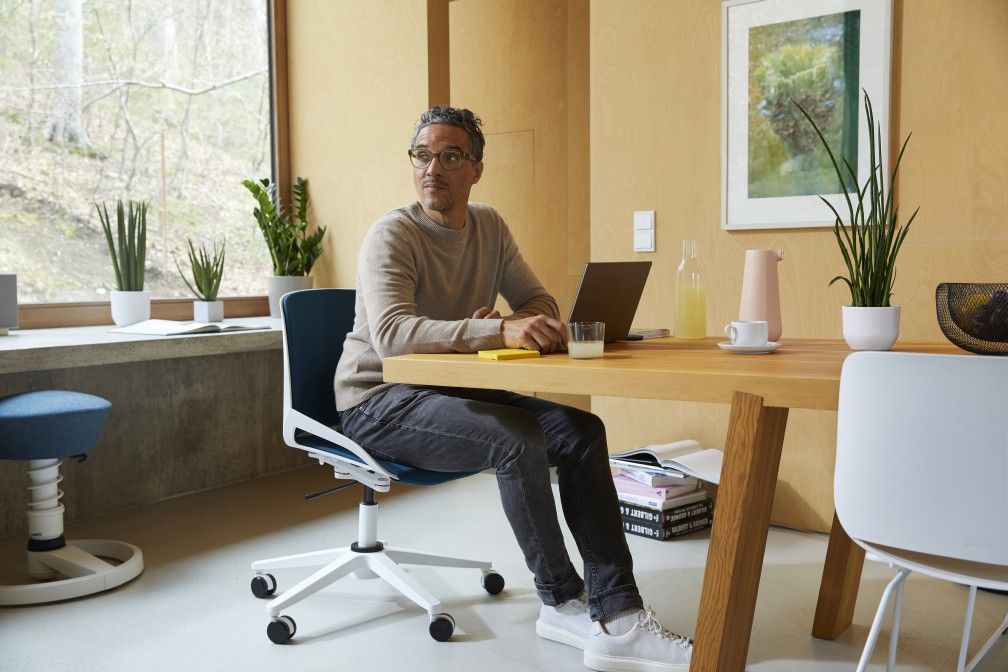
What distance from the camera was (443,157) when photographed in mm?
2504

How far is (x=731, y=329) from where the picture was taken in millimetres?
2023

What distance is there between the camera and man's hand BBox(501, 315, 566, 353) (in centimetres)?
205

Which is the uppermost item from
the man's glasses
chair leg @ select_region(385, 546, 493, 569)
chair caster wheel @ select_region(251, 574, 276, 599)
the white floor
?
the man's glasses

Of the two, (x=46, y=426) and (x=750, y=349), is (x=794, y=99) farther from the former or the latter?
(x=46, y=426)

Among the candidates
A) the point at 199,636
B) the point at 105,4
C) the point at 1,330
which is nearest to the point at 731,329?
the point at 199,636

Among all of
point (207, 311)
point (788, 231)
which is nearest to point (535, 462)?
point (788, 231)

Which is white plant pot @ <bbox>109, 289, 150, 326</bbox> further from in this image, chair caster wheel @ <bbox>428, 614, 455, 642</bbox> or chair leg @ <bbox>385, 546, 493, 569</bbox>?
chair caster wheel @ <bbox>428, 614, 455, 642</bbox>

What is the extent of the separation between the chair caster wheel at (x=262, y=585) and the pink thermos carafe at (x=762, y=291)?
1.49m

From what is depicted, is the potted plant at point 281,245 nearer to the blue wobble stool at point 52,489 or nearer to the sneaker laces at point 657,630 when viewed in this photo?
the blue wobble stool at point 52,489

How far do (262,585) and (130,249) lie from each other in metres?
1.54

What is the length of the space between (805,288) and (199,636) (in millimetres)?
2182

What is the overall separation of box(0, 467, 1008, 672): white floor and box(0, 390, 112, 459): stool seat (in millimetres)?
429

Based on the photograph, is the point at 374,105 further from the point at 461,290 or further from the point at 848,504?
the point at 848,504

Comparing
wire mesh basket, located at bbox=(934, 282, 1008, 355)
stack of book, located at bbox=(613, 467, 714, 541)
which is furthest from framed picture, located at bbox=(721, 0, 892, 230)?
wire mesh basket, located at bbox=(934, 282, 1008, 355)
